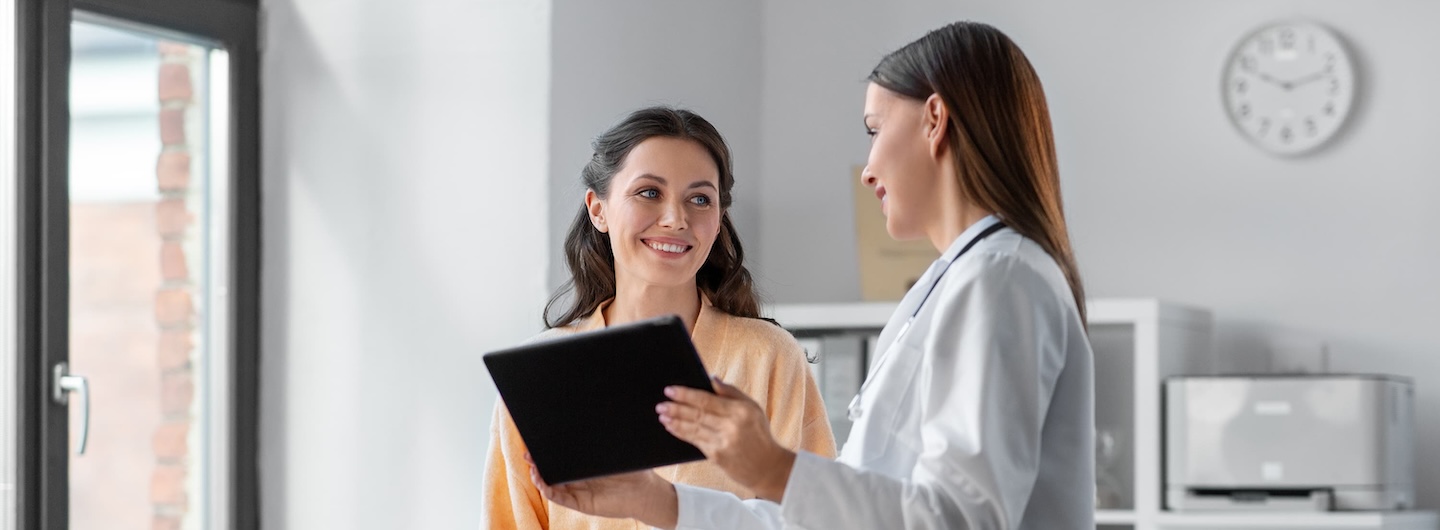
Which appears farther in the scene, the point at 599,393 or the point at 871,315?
the point at 871,315

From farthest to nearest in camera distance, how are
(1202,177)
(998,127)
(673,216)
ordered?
(1202,177)
(673,216)
(998,127)

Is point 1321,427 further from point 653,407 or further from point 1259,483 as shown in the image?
point 653,407

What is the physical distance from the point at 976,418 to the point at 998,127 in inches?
10.1

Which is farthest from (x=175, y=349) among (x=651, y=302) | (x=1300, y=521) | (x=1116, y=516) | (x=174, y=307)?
(x=1300, y=521)

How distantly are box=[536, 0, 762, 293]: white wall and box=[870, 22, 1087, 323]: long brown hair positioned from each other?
1.42 m

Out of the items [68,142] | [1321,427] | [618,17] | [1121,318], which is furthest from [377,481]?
[1321,427]

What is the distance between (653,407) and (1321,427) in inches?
92.5

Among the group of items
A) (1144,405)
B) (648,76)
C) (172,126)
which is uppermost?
(648,76)

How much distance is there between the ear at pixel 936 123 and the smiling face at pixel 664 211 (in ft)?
2.18

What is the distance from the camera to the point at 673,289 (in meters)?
2.03

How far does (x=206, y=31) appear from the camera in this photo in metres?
3.09

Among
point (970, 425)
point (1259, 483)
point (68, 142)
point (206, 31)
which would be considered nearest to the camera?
point (970, 425)

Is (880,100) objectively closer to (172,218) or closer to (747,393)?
(747,393)

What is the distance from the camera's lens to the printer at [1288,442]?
3227 millimetres
